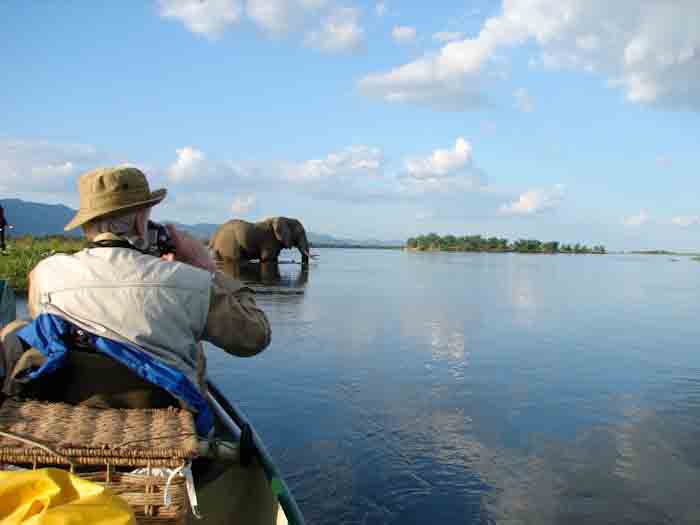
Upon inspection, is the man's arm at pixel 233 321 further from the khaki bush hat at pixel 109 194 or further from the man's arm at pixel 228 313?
the khaki bush hat at pixel 109 194

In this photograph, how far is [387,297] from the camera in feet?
57.1

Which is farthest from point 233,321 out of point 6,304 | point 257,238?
point 257,238

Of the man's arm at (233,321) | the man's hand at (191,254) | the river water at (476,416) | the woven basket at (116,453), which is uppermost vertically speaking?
the man's hand at (191,254)

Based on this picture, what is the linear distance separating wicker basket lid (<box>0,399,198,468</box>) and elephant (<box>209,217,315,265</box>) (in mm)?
27690

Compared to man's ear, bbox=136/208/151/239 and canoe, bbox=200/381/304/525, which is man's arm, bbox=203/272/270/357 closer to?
man's ear, bbox=136/208/151/239

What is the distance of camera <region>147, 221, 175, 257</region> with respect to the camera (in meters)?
2.77

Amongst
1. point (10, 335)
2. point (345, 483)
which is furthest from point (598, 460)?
point (10, 335)

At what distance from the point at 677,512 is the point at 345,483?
2276 mm

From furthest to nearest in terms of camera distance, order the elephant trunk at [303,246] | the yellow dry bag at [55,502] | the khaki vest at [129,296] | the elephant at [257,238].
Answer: the elephant trunk at [303,246] → the elephant at [257,238] → the khaki vest at [129,296] → the yellow dry bag at [55,502]

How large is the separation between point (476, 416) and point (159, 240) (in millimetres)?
Result: 4446

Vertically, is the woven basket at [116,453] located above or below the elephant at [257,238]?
below

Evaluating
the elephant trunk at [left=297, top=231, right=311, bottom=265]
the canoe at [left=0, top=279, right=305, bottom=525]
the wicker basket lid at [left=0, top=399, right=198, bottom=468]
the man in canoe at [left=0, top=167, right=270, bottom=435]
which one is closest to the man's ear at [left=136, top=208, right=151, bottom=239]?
the man in canoe at [left=0, top=167, right=270, bottom=435]

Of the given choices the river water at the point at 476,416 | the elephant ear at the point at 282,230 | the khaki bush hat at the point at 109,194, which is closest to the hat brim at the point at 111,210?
the khaki bush hat at the point at 109,194

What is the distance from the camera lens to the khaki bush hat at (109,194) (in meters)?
2.56
